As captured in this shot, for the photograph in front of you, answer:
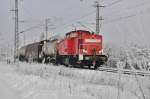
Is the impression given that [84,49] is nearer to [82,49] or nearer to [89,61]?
[82,49]

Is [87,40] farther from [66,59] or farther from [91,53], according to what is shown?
[66,59]

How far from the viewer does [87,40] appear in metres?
29.0

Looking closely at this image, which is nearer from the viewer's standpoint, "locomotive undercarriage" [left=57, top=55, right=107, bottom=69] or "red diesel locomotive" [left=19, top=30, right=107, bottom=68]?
"locomotive undercarriage" [left=57, top=55, right=107, bottom=69]

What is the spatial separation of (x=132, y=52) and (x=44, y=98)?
6.69 m

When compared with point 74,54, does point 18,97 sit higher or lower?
lower

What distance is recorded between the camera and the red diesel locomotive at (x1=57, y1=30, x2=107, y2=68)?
28172mm

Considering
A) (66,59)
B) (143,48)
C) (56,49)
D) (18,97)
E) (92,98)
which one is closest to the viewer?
(143,48)

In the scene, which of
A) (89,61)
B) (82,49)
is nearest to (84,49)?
(82,49)

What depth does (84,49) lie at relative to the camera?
28625 mm

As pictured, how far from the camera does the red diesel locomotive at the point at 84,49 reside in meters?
28.2

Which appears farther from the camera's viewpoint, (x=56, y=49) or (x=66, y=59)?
(x=56, y=49)

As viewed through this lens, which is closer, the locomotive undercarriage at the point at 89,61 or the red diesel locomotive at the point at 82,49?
the locomotive undercarriage at the point at 89,61

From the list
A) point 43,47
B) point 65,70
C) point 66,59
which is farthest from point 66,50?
point 43,47

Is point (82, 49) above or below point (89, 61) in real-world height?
above
